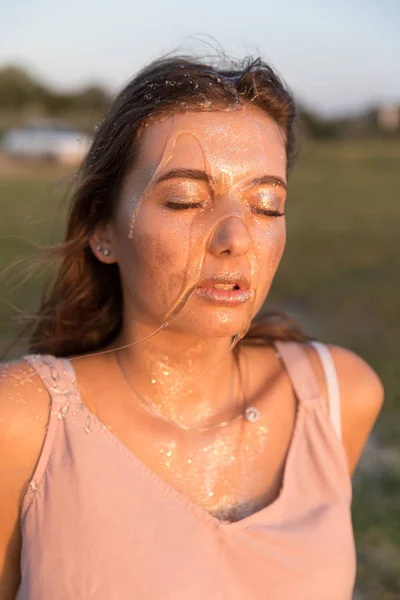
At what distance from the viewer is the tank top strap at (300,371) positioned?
6.74ft

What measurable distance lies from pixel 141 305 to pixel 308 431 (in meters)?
0.61

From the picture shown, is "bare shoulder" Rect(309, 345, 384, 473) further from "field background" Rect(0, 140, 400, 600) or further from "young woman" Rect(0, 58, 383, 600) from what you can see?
"field background" Rect(0, 140, 400, 600)

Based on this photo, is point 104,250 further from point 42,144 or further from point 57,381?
point 42,144

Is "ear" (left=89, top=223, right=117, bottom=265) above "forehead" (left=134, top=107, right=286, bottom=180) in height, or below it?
below

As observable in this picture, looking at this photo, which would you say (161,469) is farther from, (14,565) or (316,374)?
(316,374)

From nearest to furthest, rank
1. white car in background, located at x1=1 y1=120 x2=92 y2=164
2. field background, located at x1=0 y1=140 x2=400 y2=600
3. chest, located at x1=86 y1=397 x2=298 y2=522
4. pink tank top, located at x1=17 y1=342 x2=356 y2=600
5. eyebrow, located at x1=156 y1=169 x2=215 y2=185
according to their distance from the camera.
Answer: pink tank top, located at x1=17 y1=342 x2=356 y2=600 < eyebrow, located at x1=156 y1=169 x2=215 y2=185 < chest, located at x1=86 y1=397 x2=298 y2=522 < field background, located at x1=0 y1=140 x2=400 y2=600 < white car in background, located at x1=1 y1=120 x2=92 y2=164

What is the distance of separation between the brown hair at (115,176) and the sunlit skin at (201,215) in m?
0.05

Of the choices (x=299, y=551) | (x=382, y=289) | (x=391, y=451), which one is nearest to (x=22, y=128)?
(x=382, y=289)

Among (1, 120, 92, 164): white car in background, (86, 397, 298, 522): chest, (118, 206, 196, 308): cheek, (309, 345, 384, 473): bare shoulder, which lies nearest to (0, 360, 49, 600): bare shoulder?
(86, 397, 298, 522): chest

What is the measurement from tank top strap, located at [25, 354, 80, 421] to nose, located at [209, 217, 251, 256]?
52 centimetres

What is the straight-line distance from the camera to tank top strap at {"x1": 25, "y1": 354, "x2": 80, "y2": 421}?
5.69 ft

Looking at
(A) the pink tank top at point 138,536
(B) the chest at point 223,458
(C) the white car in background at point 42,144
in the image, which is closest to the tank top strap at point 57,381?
(A) the pink tank top at point 138,536

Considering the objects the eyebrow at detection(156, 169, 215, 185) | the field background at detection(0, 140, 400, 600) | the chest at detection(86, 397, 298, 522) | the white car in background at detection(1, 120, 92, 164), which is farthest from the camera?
the white car in background at detection(1, 120, 92, 164)

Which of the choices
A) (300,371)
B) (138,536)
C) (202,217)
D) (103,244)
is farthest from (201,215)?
(138,536)
